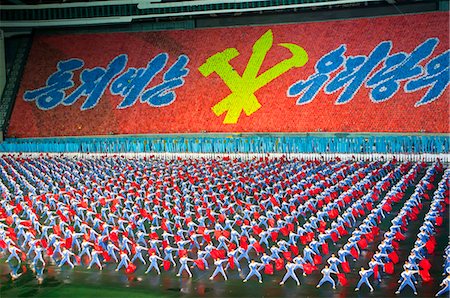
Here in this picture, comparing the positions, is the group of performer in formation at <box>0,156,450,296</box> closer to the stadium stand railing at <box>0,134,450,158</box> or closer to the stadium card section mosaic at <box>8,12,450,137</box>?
the stadium stand railing at <box>0,134,450,158</box>

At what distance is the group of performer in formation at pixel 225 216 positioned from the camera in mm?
17250

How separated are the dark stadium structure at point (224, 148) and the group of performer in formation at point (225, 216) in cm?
9

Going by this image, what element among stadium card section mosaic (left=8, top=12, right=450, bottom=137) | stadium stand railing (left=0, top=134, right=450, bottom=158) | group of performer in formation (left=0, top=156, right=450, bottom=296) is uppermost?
stadium card section mosaic (left=8, top=12, right=450, bottom=137)

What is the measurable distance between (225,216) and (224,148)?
15277 mm

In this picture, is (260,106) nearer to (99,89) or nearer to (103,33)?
(99,89)

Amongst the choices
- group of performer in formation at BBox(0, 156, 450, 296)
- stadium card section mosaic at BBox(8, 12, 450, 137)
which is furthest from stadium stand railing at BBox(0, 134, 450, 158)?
group of performer in formation at BBox(0, 156, 450, 296)

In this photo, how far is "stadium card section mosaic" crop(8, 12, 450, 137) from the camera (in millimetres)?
40969

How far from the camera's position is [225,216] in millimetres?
21719

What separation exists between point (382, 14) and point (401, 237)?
32.0 m

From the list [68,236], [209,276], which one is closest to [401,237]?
[209,276]

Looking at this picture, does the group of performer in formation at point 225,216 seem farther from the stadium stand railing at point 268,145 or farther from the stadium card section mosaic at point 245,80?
the stadium card section mosaic at point 245,80

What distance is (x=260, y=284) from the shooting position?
640 inches

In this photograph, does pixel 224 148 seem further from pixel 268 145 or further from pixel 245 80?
pixel 245 80

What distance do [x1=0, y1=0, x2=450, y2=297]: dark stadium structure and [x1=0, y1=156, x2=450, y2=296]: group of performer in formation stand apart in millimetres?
93
